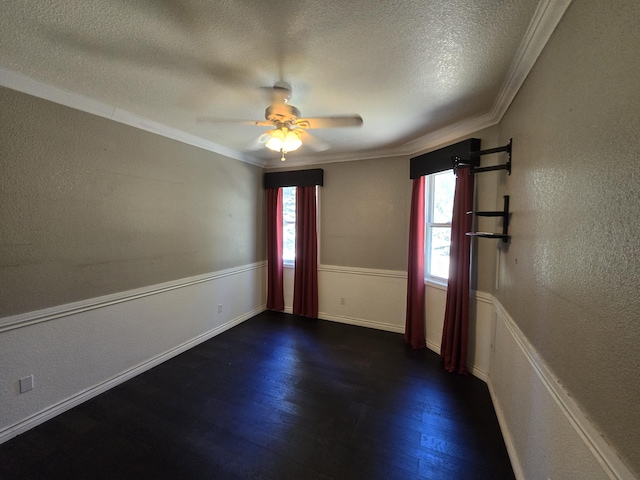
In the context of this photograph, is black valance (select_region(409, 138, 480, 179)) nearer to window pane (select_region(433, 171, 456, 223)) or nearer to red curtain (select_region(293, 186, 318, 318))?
window pane (select_region(433, 171, 456, 223))

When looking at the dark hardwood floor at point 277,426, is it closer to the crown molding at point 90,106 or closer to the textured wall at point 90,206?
the textured wall at point 90,206

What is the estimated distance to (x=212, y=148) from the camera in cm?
310

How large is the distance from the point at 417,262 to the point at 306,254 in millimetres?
1604

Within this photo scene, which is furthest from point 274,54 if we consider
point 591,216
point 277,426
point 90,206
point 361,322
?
point 361,322

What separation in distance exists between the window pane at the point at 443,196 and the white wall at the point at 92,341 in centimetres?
291

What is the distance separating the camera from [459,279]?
7.86 feet

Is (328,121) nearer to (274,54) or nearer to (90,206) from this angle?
(274,54)

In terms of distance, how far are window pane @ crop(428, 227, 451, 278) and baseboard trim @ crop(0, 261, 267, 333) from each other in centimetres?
277

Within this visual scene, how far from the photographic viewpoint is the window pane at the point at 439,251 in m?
2.83

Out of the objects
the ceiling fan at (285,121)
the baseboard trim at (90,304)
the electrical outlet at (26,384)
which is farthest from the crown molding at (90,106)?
the electrical outlet at (26,384)

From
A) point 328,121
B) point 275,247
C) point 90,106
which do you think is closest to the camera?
point 328,121

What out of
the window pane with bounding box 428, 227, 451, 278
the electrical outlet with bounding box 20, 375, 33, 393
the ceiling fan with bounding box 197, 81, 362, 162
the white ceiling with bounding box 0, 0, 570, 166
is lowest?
the electrical outlet with bounding box 20, 375, 33, 393

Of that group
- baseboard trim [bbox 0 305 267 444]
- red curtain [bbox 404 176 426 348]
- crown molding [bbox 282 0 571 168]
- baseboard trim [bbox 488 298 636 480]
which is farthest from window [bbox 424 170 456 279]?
baseboard trim [bbox 0 305 267 444]

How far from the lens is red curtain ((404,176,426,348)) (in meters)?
2.94
